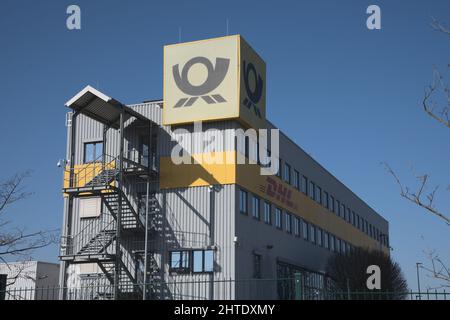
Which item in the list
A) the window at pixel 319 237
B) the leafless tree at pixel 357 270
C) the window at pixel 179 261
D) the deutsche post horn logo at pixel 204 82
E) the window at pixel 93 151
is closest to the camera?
the window at pixel 179 261

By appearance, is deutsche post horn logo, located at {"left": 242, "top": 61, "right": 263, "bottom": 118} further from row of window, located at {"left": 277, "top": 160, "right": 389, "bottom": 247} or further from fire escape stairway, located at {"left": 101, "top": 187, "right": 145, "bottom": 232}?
fire escape stairway, located at {"left": 101, "top": 187, "right": 145, "bottom": 232}

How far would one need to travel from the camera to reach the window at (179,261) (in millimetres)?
37750

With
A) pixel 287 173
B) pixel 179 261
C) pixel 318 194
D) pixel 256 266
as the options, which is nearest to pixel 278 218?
pixel 287 173

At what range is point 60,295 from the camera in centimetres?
3816

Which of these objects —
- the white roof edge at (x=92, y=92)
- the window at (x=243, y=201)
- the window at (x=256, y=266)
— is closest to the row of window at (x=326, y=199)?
the window at (x=243, y=201)

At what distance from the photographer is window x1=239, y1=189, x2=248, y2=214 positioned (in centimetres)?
3834

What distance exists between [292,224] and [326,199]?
11.1 metres

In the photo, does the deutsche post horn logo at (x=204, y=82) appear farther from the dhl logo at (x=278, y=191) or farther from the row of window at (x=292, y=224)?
the dhl logo at (x=278, y=191)

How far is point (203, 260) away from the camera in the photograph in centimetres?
3747

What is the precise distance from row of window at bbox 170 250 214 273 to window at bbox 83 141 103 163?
7.86m

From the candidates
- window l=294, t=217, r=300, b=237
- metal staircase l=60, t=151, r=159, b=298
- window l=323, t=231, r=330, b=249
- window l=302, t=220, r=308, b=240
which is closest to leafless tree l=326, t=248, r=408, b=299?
window l=323, t=231, r=330, b=249

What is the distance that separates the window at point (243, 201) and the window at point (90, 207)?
28.0 ft

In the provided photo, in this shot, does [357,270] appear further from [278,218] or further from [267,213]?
[267,213]
